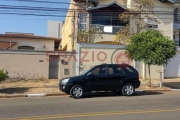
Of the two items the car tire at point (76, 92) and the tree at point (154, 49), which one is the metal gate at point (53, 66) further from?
the car tire at point (76, 92)

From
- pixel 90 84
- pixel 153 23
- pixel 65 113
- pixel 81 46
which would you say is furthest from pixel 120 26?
pixel 65 113

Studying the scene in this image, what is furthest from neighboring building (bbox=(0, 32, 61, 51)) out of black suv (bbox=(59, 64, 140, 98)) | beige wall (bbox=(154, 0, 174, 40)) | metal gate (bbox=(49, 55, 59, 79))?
black suv (bbox=(59, 64, 140, 98))

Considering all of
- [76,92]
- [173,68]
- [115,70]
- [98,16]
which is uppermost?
[98,16]

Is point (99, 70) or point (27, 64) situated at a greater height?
point (27, 64)

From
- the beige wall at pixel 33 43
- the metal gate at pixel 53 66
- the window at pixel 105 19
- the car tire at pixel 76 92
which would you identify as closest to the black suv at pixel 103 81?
the car tire at pixel 76 92

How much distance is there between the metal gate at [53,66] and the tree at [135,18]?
7800mm

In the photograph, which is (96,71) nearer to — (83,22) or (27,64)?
(27,64)

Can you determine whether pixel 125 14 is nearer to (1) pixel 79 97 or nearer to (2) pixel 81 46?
(2) pixel 81 46

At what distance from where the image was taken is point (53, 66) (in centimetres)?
2239

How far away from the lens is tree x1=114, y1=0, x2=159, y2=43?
27484 millimetres

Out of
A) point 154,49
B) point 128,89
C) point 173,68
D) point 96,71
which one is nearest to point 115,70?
point 96,71

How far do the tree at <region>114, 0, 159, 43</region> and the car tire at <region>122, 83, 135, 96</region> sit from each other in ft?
43.4

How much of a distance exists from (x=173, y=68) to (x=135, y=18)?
22.6 feet

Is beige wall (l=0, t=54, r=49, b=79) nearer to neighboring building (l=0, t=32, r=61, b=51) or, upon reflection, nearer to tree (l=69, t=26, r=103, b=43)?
tree (l=69, t=26, r=103, b=43)
